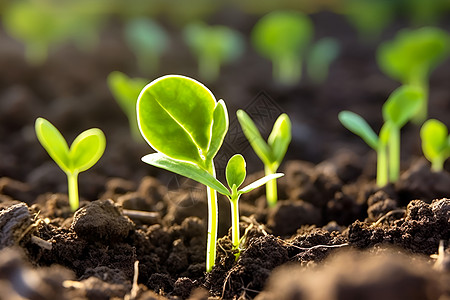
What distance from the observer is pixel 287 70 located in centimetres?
460

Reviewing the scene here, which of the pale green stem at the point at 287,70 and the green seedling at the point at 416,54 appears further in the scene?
the pale green stem at the point at 287,70

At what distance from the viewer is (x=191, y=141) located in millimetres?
1271

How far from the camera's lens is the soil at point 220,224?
943mm

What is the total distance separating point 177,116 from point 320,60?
3.13 metres

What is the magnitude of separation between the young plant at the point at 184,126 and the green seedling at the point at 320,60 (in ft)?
9.42

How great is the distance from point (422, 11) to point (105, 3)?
13.5 ft

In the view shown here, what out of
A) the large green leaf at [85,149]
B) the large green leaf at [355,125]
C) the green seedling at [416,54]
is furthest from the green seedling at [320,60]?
the large green leaf at [85,149]

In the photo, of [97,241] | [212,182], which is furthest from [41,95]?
[212,182]

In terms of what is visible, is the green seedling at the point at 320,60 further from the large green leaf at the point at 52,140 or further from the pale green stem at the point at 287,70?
the large green leaf at the point at 52,140

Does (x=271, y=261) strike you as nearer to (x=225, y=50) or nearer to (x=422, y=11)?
(x=225, y=50)

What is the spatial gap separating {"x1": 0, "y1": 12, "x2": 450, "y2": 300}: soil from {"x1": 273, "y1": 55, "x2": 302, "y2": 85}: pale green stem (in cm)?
79

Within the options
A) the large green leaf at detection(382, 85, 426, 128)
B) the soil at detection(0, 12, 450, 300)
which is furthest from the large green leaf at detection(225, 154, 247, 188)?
the large green leaf at detection(382, 85, 426, 128)

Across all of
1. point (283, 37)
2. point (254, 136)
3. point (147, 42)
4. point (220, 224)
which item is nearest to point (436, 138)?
point (254, 136)

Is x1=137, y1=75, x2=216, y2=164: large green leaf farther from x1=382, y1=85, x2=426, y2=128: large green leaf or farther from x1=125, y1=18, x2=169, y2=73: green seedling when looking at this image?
x1=125, y1=18, x2=169, y2=73: green seedling
